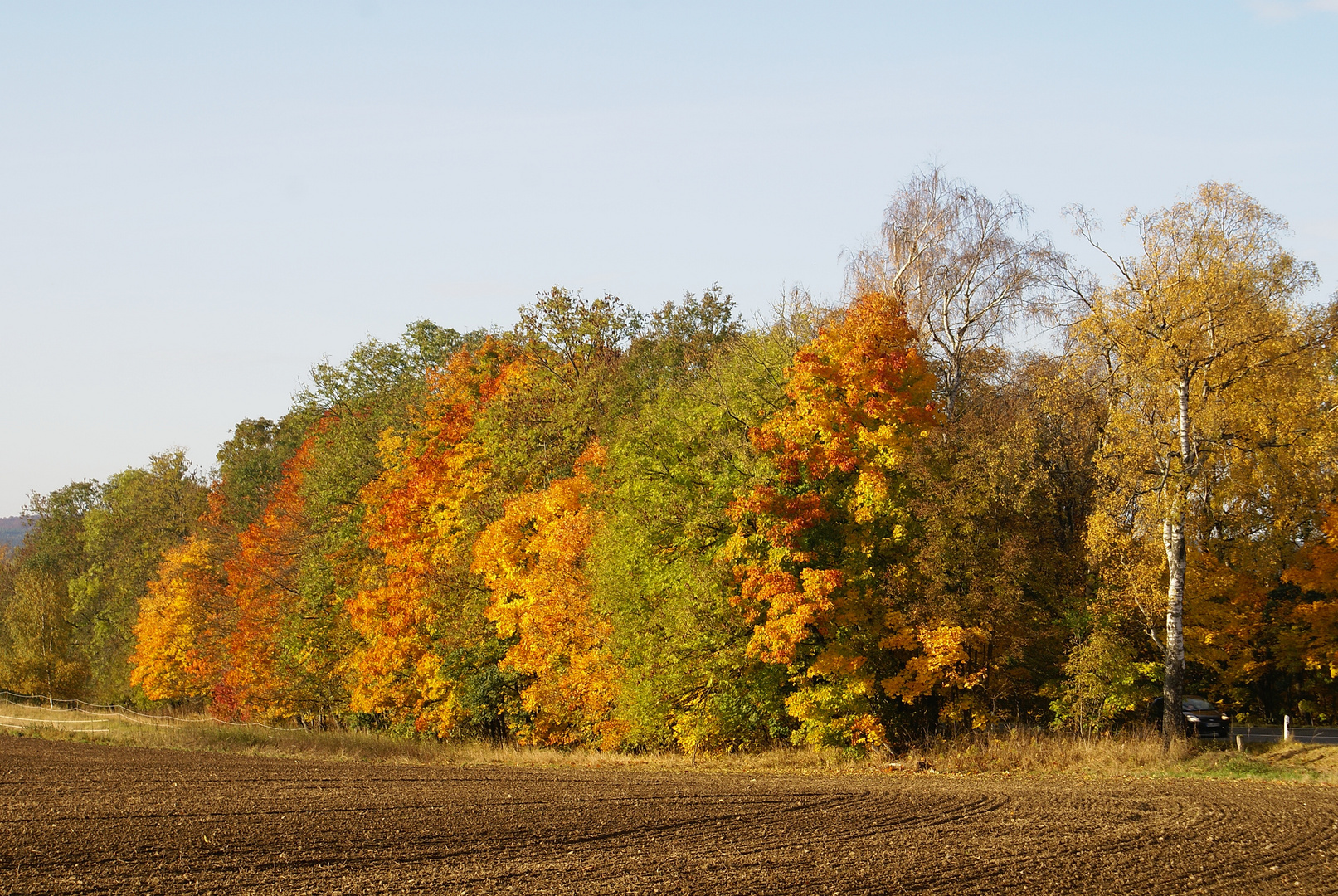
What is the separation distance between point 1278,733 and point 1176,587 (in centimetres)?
1312

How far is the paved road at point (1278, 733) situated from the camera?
31.9 metres

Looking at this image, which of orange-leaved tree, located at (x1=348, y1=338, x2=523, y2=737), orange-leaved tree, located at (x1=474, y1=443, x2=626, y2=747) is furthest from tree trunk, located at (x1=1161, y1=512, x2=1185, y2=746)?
orange-leaved tree, located at (x1=348, y1=338, x2=523, y2=737)

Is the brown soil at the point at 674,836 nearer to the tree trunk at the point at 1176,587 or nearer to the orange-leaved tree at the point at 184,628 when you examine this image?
the tree trunk at the point at 1176,587

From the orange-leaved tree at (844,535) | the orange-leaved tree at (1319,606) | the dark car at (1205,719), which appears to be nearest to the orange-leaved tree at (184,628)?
the orange-leaved tree at (844,535)

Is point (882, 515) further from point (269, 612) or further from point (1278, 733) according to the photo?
point (269, 612)

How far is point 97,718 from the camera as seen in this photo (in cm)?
5231

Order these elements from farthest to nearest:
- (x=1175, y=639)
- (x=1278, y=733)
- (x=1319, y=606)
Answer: (x=1278, y=733), (x=1319, y=606), (x=1175, y=639)

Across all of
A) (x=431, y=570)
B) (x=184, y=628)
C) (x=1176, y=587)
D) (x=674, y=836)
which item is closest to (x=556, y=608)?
(x=431, y=570)

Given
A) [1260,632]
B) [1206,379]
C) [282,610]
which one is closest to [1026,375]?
[1206,379]

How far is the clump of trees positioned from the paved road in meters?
1.87

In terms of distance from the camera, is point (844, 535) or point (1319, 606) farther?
point (1319, 606)

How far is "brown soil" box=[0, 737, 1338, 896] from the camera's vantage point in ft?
48.2

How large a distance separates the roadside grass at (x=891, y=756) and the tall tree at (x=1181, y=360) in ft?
5.16

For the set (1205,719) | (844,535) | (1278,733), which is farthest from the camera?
(1278,733)
